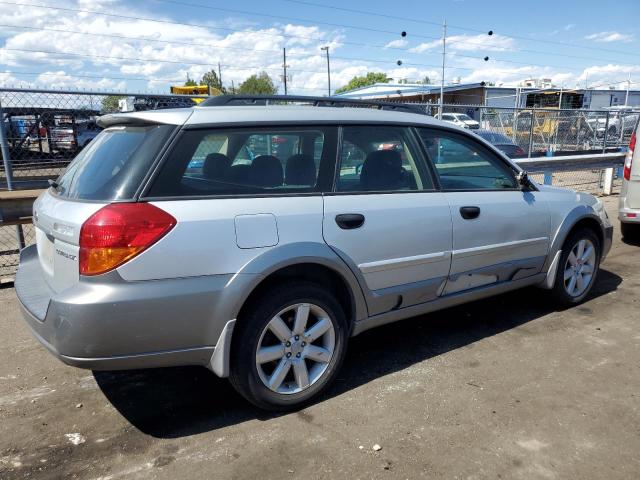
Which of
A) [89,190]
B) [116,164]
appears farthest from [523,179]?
[89,190]

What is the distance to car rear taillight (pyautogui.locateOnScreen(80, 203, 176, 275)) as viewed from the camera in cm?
246

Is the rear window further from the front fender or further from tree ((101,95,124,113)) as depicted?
tree ((101,95,124,113))

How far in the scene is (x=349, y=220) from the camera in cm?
310

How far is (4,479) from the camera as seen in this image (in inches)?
98.2

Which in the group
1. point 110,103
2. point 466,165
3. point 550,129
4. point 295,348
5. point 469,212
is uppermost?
point 110,103

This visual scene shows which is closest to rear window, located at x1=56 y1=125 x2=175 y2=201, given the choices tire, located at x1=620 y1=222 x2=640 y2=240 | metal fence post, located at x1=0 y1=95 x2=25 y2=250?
metal fence post, located at x1=0 y1=95 x2=25 y2=250

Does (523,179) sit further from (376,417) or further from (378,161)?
(376,417)

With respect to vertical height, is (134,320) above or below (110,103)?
below

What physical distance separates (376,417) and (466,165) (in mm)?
2132

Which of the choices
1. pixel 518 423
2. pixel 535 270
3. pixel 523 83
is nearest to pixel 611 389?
pixel 518 423

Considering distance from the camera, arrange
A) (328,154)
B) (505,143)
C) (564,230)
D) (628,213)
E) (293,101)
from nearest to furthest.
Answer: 1. (328,154)
2. (293,101)
3. (564,230)
4. (628,213)
5. (505,143)

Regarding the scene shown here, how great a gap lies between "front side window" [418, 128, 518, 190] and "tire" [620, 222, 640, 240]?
14.6 ft

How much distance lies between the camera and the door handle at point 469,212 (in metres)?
3.66

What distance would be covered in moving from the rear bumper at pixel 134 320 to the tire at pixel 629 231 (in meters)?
6.89
